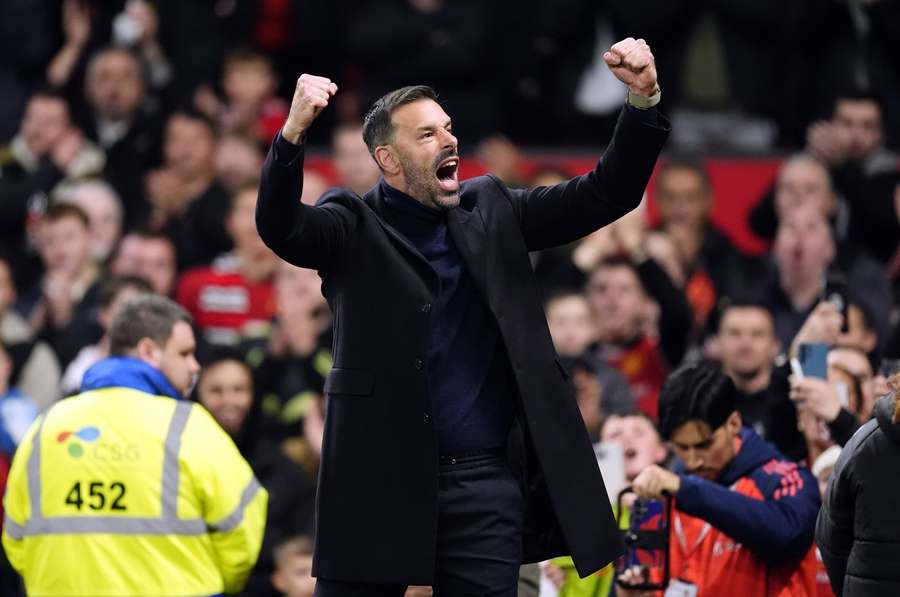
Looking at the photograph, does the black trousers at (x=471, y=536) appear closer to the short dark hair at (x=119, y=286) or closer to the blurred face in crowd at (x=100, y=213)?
the short dark hair at (x=119, y=286)

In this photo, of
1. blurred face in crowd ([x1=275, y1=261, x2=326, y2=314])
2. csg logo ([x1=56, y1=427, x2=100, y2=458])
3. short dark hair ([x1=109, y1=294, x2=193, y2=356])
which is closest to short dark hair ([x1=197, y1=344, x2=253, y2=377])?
blurred face in crowd ([x1=275, y1=261, x2=326, y2=314])

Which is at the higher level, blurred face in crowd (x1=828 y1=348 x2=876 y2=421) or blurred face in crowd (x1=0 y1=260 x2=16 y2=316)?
blurred face in crowd (x1=0 y1=260 x2=16 y2=316)

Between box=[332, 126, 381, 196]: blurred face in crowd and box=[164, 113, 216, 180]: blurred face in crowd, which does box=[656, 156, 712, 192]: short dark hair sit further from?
box=[164, 113, 216, 180]: blurred face in crowd

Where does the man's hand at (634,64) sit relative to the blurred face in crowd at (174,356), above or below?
above

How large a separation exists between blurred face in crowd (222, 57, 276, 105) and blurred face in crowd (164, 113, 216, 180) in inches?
17.1

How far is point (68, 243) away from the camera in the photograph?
1109cm

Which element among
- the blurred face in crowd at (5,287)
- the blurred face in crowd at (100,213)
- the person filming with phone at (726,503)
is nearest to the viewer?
the person filming with phone at (726,503)

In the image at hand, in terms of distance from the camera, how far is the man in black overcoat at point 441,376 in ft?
17.5

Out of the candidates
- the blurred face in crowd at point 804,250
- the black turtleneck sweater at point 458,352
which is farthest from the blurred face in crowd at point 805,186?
the black turtleneck sweater at point 458,352

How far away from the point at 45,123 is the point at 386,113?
715 cm

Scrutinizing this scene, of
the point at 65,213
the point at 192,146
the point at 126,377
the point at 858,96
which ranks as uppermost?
the point at 858,96

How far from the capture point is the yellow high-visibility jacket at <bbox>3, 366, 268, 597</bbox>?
663cm

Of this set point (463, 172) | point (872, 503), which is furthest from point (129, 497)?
point (463, 172)

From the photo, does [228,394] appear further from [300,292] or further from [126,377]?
[126,377]
